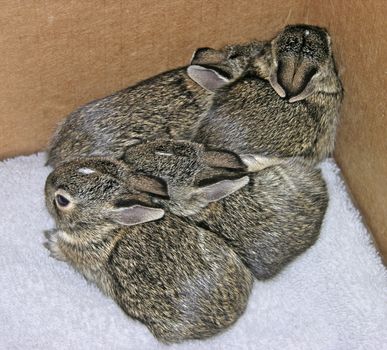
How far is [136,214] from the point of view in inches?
133

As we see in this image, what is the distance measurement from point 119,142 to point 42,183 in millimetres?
576

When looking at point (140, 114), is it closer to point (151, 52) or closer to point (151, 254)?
point (151, 52)

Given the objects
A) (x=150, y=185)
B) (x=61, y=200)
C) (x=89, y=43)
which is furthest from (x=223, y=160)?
(x=89, y=43)

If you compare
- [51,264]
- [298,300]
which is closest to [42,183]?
[51,264]

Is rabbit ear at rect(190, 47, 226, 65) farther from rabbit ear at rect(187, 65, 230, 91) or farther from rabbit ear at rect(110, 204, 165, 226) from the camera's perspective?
rabbit ear at rect(110, 204, 165, 226)

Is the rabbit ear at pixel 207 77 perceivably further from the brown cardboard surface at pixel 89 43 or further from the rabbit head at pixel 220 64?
the brown cardboard surface at pixel 89 43

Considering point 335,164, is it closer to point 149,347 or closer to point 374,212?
point 374,212

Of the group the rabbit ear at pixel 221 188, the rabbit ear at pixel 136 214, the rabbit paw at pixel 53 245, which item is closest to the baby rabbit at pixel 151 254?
the rabbit ear at pixel 136 214

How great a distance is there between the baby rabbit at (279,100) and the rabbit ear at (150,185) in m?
0.36

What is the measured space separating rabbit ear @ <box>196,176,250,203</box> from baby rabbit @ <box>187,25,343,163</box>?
0.24m

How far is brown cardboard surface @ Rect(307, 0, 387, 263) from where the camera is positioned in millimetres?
3502

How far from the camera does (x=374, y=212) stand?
3.86 metres

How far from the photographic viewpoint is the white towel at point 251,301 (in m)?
3.68

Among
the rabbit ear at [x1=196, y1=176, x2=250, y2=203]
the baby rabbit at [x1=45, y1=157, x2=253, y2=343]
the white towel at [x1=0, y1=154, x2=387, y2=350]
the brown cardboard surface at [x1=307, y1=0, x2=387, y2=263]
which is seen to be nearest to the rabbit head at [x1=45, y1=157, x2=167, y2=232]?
the baby rabbit at [x1=45, y1=157, x2=253, y2=343]
